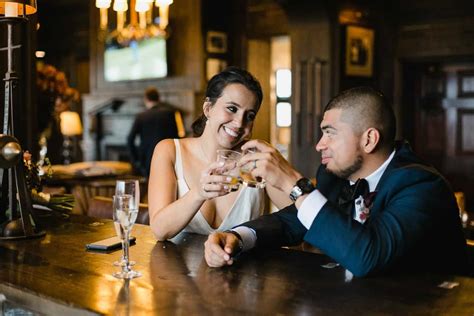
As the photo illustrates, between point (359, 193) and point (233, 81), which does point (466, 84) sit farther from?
point (359, 193)

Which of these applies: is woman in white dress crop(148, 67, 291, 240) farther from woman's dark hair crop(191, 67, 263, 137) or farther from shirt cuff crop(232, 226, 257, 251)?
shirt cuff crop(232, 226, 257, 251)

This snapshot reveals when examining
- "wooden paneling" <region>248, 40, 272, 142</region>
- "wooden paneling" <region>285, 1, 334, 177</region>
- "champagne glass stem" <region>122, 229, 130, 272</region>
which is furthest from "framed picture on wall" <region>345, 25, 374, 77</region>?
"champagne glass stem" <region>122, 229, 130, 272</region>

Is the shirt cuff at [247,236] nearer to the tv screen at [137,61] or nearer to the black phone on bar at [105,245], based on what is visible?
the black phone on bar at [105,245]

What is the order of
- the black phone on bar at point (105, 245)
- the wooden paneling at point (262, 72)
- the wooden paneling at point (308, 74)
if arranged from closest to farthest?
the black phone on bar at point (105, 245)
the wooden paneling at point (308, 74)
the wooden paneling at point (262, 72)

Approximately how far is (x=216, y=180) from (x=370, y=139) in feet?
1.74

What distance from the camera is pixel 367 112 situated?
2.11m

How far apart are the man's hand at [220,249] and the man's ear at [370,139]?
530 mm

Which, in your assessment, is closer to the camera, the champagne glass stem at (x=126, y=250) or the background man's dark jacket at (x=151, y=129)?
the champagne glass stem at (x=126, y=250)

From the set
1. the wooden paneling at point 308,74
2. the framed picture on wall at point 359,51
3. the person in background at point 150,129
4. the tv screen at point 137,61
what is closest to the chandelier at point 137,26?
the tv screen at point 137,61

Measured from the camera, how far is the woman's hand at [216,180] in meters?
2.08

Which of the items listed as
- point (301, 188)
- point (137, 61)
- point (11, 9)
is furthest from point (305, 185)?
point (137, 61)

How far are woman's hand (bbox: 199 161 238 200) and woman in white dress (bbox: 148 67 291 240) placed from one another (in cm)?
39

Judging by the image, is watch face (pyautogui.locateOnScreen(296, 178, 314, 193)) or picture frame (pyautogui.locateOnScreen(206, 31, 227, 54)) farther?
picture frame (pyautogui.locateOnScreen(206, 31, 227, 54))

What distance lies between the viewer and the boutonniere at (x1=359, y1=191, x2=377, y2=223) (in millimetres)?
2145
